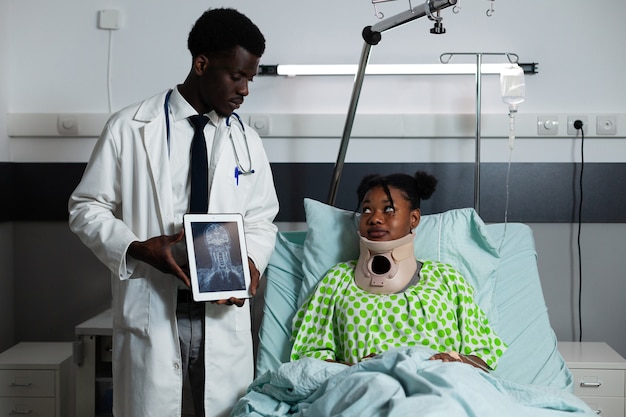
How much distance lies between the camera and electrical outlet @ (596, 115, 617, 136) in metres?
Answer: 3.12

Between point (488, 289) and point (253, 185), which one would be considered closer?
point (253, 185)

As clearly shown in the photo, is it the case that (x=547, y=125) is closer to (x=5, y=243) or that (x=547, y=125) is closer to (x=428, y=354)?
(x=428, y=354)

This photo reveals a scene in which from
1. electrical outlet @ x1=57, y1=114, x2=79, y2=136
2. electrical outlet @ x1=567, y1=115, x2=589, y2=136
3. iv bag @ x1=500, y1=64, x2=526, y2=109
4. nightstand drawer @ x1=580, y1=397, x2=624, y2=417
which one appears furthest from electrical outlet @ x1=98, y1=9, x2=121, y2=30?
nightstand drawer @ x1=580, y1=397, x2=624, y2=417

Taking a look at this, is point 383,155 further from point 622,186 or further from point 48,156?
point 48,156

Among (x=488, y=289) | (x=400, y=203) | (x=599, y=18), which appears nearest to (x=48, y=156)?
(x=400, y=203)

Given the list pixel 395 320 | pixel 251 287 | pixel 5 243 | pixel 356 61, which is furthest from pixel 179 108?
pixel 5 243

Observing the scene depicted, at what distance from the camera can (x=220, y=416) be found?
7.16ft

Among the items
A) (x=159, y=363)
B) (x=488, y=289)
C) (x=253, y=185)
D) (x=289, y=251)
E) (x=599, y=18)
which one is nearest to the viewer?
(x=159, y=363)

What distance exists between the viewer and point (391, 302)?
235 centimetres

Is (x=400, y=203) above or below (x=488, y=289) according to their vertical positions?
above

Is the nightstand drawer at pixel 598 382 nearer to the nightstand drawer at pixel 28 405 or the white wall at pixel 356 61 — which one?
the white wall at pixel 356 61

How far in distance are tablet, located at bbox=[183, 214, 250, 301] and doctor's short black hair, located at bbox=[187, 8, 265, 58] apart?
0.45 m

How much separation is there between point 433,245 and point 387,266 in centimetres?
28

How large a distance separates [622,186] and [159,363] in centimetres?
202
